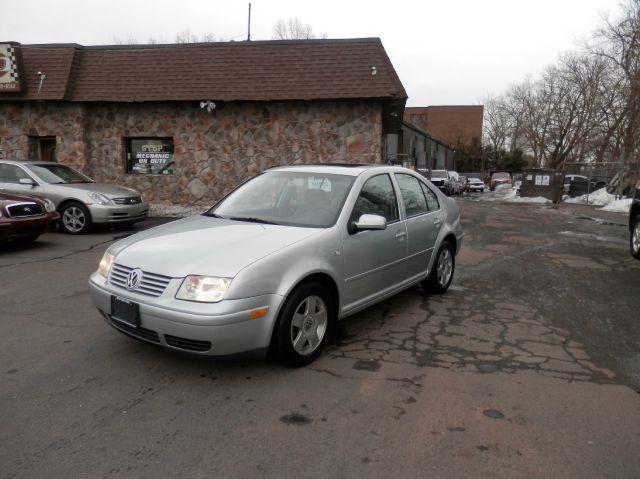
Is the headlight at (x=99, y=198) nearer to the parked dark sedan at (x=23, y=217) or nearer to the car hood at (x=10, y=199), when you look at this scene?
the parked dark sedan at (x=23, y=217)

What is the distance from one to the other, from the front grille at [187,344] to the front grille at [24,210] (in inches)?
248

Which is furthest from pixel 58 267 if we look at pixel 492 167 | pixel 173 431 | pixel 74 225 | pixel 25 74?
pixel 492 167

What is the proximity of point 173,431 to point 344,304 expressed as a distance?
1.78 m

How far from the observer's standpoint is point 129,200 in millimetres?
10938

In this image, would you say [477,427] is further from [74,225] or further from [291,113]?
[291,113]

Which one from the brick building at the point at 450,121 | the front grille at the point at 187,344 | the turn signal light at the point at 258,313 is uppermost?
the brick building at the point at 450,121

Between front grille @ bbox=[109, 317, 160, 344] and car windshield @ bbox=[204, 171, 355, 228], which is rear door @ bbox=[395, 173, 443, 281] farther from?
front grille @ bbox=[109, 317, 160, 344]

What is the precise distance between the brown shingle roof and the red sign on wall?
26 cm

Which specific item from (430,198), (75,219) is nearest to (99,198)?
(75,219)

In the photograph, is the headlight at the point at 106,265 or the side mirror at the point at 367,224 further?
the side mirror at the point at 367,224

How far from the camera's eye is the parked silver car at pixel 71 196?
10439 millimetres

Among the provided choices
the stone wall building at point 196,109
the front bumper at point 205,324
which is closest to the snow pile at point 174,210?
the stone wall building at point 196,109

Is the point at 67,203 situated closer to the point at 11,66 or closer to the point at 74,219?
the point at 74,219

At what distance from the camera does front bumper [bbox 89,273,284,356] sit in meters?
3.38
